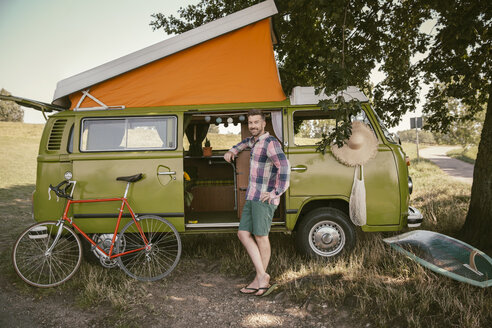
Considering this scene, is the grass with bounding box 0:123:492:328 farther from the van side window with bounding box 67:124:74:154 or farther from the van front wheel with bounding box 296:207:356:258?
the van side window with bounding box 67:124:74:154

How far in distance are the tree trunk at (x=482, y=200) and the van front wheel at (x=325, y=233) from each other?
82.2 inches

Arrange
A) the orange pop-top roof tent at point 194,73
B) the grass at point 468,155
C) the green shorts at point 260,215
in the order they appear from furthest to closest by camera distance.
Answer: the grass at point 468,155, the orange pop-top roof tent at point 194,73, the green shorts at point 260,215

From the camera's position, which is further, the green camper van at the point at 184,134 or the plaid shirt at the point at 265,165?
the green camper van at the point at 184,134

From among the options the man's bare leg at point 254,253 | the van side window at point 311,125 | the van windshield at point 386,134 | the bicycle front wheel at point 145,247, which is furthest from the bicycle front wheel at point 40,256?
the van windshield at point 386,134

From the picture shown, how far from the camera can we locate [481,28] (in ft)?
21.9

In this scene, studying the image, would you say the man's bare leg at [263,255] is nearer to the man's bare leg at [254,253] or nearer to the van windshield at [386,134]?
the man's bare leg at [254,253]

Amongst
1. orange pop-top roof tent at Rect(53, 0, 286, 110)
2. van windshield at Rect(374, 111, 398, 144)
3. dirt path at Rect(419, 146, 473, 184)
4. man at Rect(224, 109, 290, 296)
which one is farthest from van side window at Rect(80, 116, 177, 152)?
dirt path at Rect(419, 146, 473, 184)

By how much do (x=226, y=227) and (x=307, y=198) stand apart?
4.04 ft

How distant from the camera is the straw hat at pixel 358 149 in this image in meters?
4.96

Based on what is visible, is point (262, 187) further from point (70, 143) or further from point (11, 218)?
point (11, 218)

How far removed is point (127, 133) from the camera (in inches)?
207

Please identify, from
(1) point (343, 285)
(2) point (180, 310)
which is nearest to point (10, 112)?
(2) point (180, 310)

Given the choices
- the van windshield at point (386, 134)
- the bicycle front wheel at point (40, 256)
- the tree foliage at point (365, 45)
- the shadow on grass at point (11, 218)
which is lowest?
the shadow on grass at point (11, 218)

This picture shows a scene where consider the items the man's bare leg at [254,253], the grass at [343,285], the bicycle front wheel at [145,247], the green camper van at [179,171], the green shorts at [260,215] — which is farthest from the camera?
the green camper van at [179,171]
